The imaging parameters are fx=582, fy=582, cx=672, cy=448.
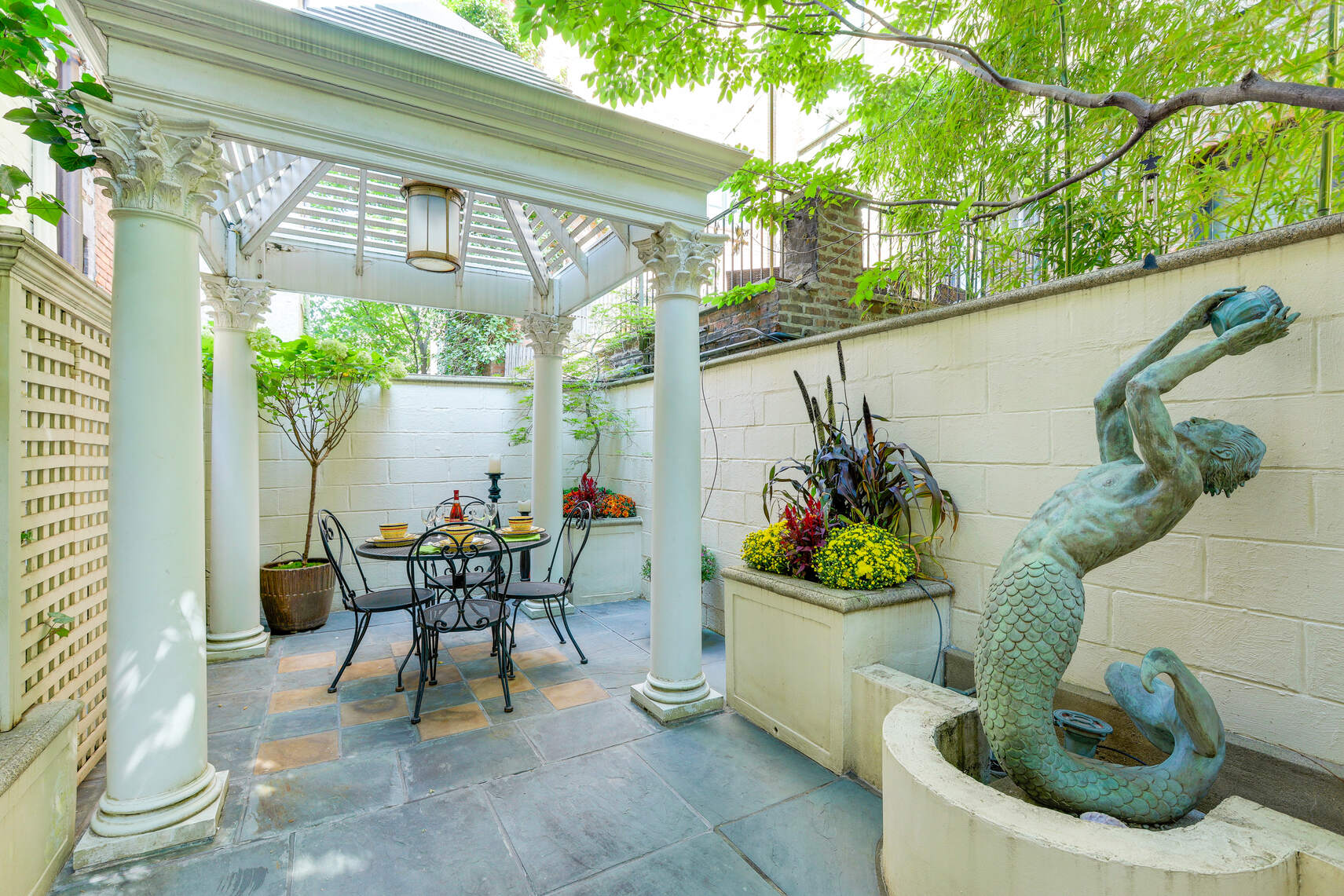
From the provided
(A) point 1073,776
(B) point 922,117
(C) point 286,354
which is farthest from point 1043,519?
(C) point 286,354

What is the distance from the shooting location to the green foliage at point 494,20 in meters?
11.5

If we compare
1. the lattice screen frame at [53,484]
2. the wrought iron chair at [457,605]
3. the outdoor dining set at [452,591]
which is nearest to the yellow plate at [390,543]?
the outdoor dining set at [452,591]

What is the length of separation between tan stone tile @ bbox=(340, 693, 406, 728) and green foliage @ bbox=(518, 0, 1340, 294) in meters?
2.90

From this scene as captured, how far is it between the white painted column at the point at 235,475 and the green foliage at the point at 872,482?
3293 millimetres

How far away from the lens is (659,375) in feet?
8.86

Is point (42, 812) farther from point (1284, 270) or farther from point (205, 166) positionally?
point (1284, 270)

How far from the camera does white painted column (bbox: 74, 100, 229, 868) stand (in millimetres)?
1737

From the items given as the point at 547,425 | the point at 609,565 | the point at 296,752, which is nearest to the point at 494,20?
the point at 547,425

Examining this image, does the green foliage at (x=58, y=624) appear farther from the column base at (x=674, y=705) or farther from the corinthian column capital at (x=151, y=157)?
the column base at (x=674, y=705)

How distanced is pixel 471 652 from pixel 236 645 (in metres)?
1.34

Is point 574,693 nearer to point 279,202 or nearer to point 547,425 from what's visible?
point 547,425

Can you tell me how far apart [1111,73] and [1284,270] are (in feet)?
3.71

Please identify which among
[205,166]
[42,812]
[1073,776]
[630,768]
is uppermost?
[205,166]

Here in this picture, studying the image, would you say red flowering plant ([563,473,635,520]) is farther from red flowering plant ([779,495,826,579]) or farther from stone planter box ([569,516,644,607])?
red flowering plant ([779,495,826,579])
